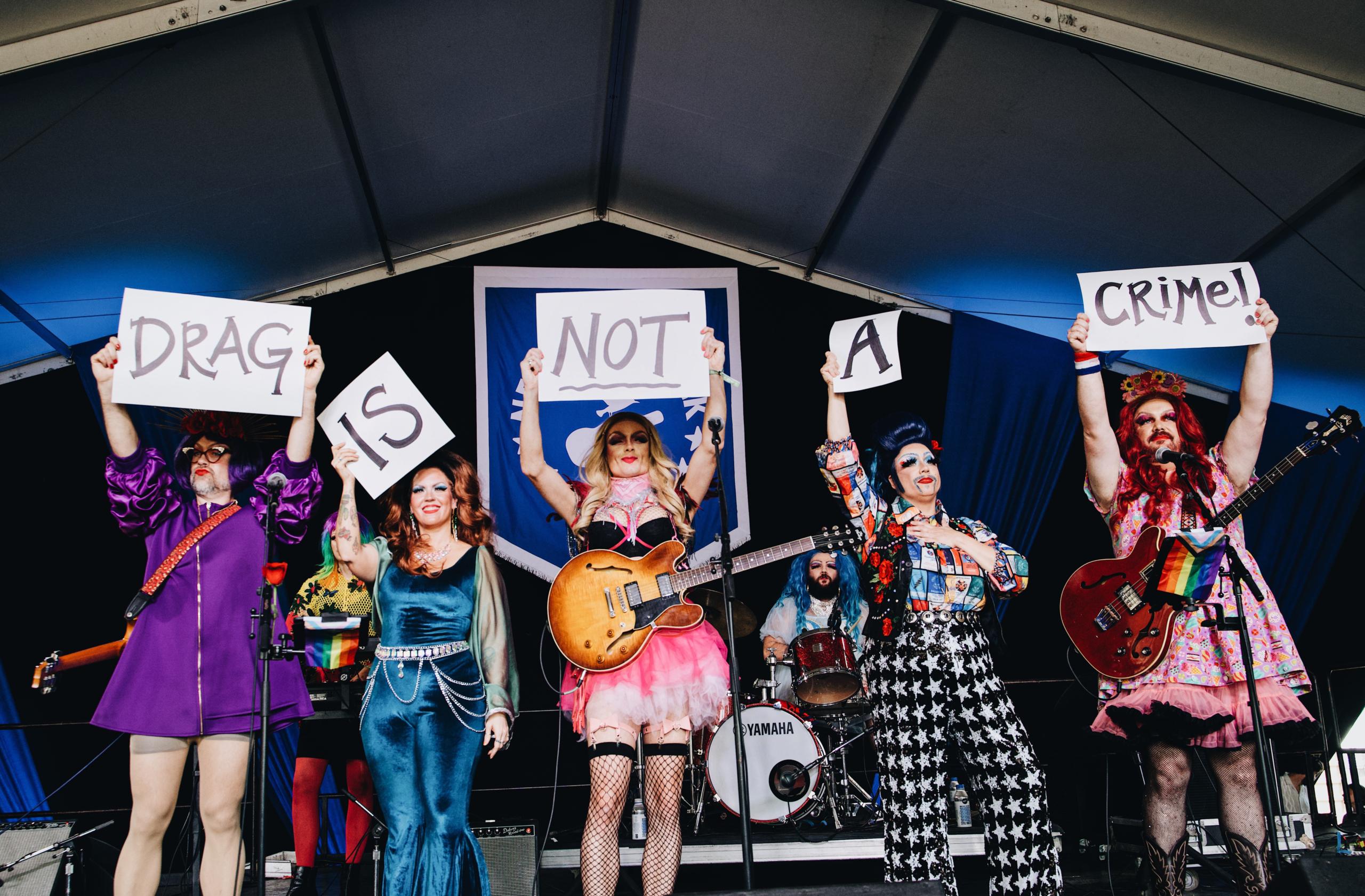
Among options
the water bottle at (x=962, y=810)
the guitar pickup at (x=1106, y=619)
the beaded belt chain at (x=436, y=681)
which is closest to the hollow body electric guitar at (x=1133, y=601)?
the guitar pickup at (x=1106, y=619)

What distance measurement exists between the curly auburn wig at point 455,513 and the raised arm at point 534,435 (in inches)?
9.3

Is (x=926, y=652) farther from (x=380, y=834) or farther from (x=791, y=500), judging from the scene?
(x=791, y=500)

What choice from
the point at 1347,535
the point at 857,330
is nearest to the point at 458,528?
the point at 857,330

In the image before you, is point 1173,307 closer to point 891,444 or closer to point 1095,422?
point 1095,422

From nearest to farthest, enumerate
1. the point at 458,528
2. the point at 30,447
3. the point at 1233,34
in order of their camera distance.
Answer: the point at 458,528, the point at 1233,34, the point at 30,447

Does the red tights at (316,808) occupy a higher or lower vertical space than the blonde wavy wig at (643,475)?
lower

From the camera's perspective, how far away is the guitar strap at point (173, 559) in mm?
3109

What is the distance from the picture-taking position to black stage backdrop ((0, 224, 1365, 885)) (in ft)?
18.8

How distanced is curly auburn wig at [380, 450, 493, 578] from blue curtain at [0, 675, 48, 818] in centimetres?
329

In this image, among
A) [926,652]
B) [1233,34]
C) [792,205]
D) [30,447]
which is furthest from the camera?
[792,205]

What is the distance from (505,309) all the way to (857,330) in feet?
11.4

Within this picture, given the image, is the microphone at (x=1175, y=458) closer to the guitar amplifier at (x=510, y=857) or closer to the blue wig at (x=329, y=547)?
the guitar amplifier at (x=510, y=857)

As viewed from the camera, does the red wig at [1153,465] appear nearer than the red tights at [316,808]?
Yes

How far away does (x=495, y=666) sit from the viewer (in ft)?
11.4
